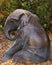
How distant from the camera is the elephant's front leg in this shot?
5977 mm

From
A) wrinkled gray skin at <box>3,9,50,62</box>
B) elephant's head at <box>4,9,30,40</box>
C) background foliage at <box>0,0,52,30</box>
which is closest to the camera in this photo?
wrinkled gray skin at <box>3,9,50,62</box>

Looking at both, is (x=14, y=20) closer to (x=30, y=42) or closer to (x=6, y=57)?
(x=30, y=42)

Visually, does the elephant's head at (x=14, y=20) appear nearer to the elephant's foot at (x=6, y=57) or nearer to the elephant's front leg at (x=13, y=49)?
the elephant's front leg at (x=13, y=49)

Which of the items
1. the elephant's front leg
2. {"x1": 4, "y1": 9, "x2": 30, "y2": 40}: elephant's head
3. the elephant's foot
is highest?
{"x1": 4, "y1": 9, "x2": 30, "y2": 40}: elephant's head

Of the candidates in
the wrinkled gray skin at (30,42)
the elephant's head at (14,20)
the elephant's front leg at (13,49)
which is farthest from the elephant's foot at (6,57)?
the elephant's head at (14,20)

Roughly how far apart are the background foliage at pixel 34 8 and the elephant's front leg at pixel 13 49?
2165mm

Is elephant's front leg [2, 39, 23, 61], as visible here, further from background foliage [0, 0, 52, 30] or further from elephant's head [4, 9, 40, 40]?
background foliage [0, 0, 52, 30]

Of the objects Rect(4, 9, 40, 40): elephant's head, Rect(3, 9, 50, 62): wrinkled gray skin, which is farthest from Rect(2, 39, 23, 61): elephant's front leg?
Rect(4, 9, 40, 40): elephant's head

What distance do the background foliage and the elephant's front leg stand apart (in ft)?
A: 7.10

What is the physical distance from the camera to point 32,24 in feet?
19.5

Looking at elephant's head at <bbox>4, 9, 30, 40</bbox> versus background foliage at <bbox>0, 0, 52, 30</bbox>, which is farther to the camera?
background foliage at <bbox>0, 0, 52, 30</bbox>

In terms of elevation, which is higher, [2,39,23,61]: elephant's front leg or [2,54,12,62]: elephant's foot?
[2,39,23,61]: elephant's front leg

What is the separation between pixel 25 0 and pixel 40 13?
900mm

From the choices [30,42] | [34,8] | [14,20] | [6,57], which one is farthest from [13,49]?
[34,8]
